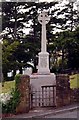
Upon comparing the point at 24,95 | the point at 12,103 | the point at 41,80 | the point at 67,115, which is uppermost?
the point at 41,80

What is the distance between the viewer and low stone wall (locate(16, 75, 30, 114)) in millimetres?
6376

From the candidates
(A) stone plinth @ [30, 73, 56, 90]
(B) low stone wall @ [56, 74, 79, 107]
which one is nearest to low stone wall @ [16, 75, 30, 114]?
(B) low stone wall @ [56, 74, 79, 107]

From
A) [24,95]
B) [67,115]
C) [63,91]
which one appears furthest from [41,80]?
[67,115]

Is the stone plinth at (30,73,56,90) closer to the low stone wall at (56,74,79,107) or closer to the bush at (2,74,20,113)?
the low stone wall at (56,74,79,107)

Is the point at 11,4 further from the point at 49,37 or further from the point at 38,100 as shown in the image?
the point at 38,100

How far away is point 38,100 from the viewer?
733 cm

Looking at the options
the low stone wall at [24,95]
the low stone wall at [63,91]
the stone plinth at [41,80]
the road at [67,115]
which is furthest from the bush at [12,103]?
the stone plinth at [41,80]

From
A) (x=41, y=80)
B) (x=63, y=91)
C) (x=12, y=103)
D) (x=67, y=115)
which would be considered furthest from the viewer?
(x=41, y=80)

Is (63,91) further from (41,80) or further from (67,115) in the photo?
(41,80)

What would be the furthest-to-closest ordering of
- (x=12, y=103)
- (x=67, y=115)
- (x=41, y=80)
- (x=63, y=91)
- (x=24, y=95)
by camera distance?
(x=41, y=80) < (x=63, y=91) < (x=24, y=95) < (x=12, y=103) < (x=67, y=115)

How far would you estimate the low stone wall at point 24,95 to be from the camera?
6.38 metres

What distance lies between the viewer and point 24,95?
6461 mm

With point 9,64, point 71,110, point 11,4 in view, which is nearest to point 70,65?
point 9,64

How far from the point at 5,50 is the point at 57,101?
261 inches
